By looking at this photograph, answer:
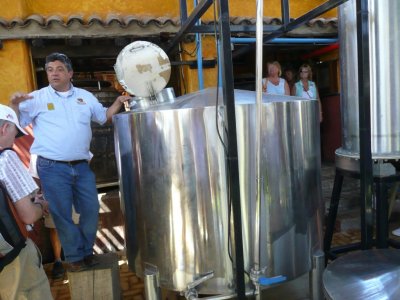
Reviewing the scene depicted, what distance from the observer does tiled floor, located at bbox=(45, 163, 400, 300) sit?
3.19 m

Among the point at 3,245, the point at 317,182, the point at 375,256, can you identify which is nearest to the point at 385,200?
the point at 317,182

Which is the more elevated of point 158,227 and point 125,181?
point 125,181

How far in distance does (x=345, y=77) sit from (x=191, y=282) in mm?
1930

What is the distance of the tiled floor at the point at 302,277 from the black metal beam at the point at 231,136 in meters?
1.21

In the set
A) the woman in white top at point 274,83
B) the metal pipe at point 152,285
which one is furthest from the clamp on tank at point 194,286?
the woman in white top at point 274,83

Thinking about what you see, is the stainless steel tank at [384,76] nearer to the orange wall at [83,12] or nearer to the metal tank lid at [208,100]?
the metal tank lid at [208,100]

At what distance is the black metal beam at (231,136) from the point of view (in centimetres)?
193

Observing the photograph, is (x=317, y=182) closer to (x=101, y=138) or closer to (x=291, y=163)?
(x=291, y=163)

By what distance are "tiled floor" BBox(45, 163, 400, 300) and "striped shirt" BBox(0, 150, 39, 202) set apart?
169 cm

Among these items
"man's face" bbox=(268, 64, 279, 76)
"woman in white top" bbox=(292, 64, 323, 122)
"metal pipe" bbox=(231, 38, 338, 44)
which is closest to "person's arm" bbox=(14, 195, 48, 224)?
"metal pipe" bbox=(231, 38, 338, 44)

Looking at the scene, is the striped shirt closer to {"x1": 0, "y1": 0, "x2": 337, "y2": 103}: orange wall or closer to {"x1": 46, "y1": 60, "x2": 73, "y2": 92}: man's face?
{"x1": 46, "y1": 60, "x2": 73, "y2": 92}: man's face

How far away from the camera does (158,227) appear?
2320mm

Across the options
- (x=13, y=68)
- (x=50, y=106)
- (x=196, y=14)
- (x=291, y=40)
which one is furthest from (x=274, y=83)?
(x=13, y=68)

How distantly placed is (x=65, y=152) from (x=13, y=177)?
2.66 ft
